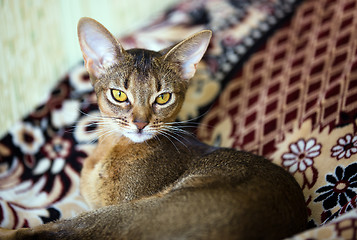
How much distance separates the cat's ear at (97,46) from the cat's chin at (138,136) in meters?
0.30

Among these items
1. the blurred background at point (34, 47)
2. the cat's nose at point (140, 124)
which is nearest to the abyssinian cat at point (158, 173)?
the cat's nose at point (140, 124)

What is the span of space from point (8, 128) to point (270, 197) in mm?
1526

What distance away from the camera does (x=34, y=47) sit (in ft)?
7.47

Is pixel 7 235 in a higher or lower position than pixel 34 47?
lower

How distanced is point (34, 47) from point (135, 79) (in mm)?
925

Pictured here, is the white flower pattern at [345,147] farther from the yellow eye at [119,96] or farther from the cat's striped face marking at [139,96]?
the yellow eye at [119,96]

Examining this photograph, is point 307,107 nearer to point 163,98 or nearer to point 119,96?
point 163,98

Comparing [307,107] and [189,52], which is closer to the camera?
[189,52]

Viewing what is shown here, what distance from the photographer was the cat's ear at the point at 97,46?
1.62m

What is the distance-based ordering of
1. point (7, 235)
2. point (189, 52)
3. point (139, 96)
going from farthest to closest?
point (189, 52) → point (139, 96) → point (7, 235)

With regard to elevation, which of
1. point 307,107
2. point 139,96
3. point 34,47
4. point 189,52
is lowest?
point 307,107

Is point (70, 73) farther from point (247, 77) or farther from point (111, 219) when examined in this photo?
point (111, 219)

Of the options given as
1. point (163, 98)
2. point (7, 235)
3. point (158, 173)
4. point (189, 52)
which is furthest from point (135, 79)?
point (7, 235)

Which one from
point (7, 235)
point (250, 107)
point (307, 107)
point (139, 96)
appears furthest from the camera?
point (250, 107)
